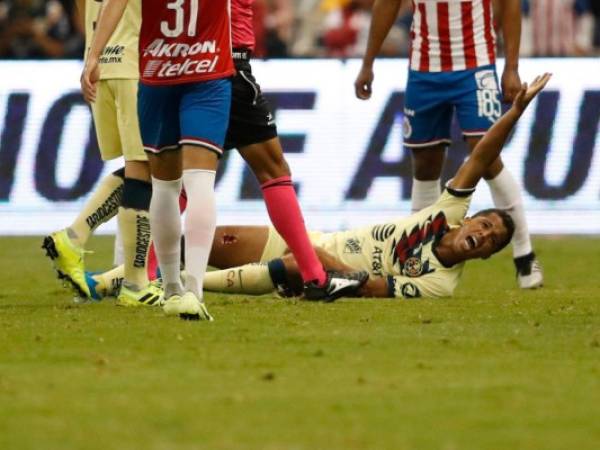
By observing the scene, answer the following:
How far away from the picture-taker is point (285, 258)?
9.15 meters

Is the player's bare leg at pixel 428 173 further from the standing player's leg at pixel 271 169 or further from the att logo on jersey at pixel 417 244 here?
the standing player's leg at pixel 271 169

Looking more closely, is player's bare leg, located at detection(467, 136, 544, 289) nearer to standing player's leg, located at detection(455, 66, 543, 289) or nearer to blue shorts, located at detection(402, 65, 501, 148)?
standing player's leg, located at detection(455, 66, 543, 289)

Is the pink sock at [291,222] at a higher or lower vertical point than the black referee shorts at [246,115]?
lower

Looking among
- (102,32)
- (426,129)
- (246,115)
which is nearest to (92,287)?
(246,115)

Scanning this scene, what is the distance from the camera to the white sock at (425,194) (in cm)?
1048

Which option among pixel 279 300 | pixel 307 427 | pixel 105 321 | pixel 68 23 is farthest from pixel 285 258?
pixel 68 23

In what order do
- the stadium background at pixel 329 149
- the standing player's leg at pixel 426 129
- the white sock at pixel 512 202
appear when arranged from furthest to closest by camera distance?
the stadium background at pixel 329 149 < the white sock at pixel 512 202 < the standing player's leg at pixel 426 129

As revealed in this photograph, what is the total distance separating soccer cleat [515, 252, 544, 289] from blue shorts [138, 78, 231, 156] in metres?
→ 3.38

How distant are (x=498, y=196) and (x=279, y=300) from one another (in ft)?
6.39

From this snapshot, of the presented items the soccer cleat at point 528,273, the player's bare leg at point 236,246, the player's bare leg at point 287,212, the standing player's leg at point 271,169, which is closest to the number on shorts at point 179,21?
the standing player's leg at point 271,169

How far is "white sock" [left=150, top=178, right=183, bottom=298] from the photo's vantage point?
7.89 meters

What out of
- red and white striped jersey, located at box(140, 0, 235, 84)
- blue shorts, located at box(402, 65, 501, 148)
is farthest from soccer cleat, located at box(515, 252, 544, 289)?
red and white striped jersey, located at box(140, 0, 235, 84)

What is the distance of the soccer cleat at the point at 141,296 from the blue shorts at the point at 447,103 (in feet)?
7.47

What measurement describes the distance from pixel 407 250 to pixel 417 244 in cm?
6
